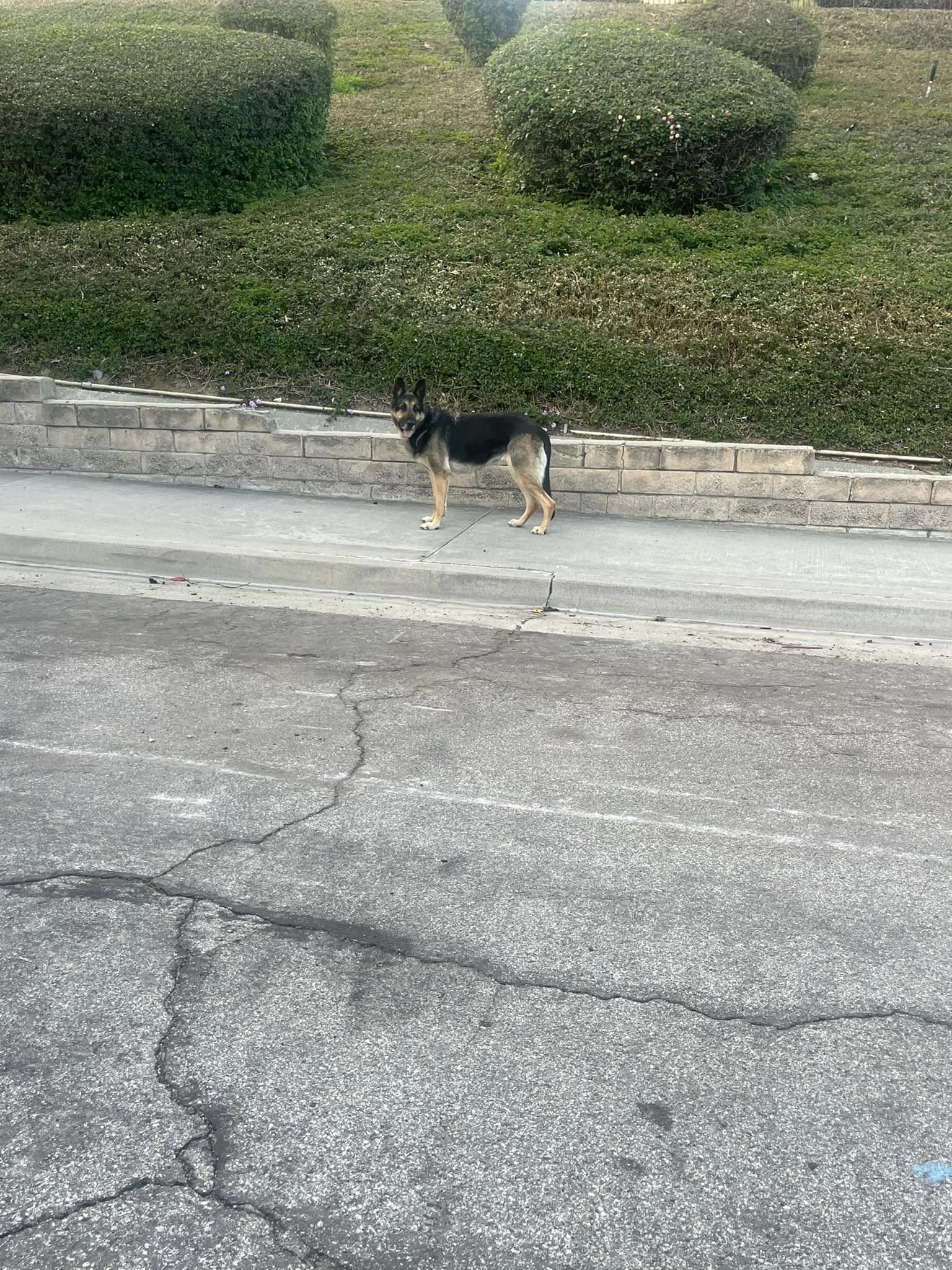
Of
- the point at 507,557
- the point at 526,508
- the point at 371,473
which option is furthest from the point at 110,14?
the point at 507,557

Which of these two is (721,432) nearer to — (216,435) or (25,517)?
(216,435)

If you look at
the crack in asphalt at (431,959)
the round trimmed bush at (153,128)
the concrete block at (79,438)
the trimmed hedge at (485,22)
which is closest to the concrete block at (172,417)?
the concrete block at (79,438)

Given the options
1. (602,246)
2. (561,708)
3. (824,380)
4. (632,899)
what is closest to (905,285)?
(824,380)

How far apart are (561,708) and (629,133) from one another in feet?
32.6

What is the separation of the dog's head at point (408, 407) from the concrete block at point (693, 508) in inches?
92.5

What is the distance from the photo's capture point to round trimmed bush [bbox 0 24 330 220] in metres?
13.9

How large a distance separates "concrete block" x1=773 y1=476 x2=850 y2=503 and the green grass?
79 centimetres

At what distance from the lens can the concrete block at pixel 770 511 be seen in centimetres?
1023

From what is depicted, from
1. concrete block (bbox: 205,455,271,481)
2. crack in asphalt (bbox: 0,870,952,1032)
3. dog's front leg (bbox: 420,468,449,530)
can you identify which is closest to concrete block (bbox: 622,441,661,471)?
dog's front leg (bbox: 420,468,449,530)

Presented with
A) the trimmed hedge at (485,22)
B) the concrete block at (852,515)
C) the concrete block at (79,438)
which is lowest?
the concrete block at (852,515)

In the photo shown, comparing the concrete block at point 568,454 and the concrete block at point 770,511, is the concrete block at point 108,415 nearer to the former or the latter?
the concrete block at point 568,454

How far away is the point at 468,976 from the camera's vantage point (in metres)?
3.89

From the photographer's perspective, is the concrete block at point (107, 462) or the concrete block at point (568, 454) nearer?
the concrete block at point (568, 454)

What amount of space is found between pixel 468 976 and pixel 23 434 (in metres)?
8.86
